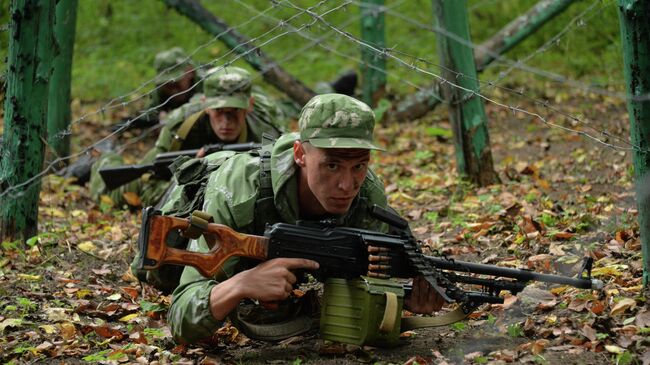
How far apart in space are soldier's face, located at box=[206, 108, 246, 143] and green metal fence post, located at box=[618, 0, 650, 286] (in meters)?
4.22

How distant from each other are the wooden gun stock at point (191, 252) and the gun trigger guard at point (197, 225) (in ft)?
0.05

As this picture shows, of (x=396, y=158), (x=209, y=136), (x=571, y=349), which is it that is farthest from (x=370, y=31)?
(x=571, y=349)

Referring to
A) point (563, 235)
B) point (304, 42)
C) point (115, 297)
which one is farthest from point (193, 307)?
point (304, 42)

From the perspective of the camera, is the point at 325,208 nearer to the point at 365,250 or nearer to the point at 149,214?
the point at 365,250

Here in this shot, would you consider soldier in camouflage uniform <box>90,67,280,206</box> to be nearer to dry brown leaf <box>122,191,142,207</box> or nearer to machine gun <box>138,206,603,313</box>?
dry brown leaf <box>122,191,142,207</box>

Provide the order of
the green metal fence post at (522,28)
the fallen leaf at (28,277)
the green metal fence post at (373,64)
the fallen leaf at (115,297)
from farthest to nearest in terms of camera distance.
A: the green metal fence post at (373,64), the green metal fence post at (522,28), the fallen leaf at (28,277), the fallen leaf at (115,297)

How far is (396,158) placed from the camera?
385 inches

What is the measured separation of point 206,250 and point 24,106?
263cm

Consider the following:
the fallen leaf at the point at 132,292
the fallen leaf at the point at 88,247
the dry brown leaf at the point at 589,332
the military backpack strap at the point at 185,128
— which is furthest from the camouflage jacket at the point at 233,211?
the military backpack strap at the point at 185,128

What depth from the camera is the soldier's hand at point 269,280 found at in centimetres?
395

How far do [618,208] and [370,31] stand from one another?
546 centimetres

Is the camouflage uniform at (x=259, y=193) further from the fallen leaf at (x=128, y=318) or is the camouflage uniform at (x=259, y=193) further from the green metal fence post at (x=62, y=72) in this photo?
the green metal fence post at (x=62, y=72)

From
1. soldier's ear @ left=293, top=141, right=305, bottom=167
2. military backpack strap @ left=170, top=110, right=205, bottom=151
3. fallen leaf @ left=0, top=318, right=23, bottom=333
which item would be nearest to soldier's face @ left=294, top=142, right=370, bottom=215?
soldier's ear @ left=293, top=141, right=305, bottom=167

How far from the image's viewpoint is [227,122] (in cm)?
775
